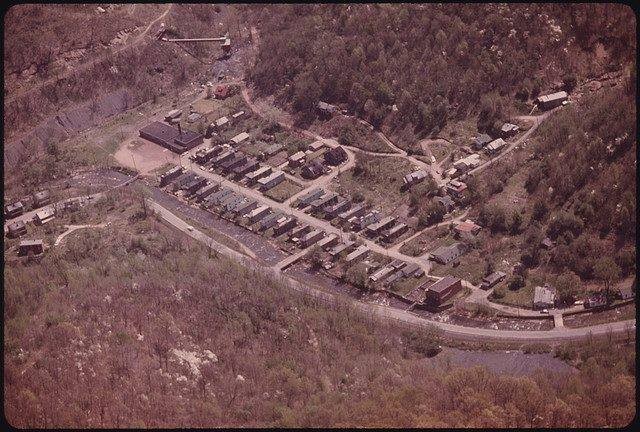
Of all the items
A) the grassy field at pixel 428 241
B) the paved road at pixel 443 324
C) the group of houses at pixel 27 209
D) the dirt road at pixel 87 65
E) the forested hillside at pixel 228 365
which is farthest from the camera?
the dirt road at pixel 87 65

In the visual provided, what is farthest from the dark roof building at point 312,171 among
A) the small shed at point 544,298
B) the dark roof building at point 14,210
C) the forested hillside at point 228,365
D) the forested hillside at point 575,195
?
the small shed at point 544,298

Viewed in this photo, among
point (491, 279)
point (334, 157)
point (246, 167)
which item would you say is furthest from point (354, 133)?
point (491, 279)

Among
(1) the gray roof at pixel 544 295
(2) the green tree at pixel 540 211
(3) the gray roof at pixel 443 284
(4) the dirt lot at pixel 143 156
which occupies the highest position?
(2) the green tree at pixel 540 211

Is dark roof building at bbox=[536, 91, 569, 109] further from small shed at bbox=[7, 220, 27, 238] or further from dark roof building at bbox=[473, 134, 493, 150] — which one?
small shed at bbox=[7, 220, 27, 238]

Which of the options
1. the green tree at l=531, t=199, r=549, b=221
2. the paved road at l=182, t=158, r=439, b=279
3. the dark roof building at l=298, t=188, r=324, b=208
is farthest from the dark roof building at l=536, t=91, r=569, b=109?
the paved road at l=182, t=158, r=439, b=279

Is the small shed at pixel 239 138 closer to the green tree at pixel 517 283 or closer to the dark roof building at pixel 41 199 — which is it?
the dark roof building at pixel 41 199

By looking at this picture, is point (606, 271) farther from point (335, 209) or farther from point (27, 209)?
point (27, 209)
